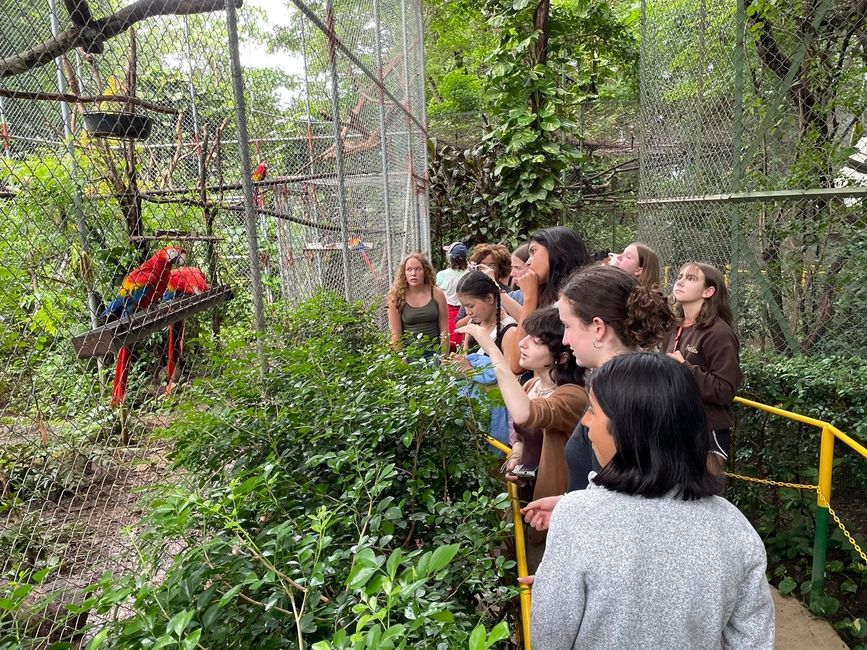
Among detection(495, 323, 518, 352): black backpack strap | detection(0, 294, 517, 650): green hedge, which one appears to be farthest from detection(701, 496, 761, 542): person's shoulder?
detection(495, 323, 518, 352): black backpack strap

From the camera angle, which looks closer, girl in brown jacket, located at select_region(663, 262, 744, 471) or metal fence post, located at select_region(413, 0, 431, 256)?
girl in brown jacket, located at select_region(663, 262, 744, 471)

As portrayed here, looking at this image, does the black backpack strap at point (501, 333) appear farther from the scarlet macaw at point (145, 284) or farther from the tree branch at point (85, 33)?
the tree branch at point (85, 33)

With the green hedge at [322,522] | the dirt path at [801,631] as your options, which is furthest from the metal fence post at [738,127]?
the green hedge at [322,522]

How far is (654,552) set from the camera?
1229mm

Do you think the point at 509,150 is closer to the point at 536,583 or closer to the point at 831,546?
the point at 831,546

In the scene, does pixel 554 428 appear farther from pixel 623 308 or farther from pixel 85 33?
pixel 85 33

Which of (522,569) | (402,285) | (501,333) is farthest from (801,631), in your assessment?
(402,285)

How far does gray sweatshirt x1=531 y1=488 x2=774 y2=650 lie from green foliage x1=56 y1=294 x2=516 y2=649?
0.12m

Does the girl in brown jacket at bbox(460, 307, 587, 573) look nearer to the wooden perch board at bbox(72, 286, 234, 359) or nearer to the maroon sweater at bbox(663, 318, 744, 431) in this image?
the maroon sweater at bbox(663, 318, 744, 431)

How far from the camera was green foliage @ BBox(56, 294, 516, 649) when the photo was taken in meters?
1.01

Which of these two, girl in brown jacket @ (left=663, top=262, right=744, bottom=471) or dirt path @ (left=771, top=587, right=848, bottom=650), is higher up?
girl in brown jacket @ (left=663, top=262, right=744, bottom=471)

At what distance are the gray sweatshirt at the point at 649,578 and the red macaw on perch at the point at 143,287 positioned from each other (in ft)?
6.75

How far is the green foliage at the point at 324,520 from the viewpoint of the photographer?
101cm

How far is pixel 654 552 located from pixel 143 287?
2.50 m
